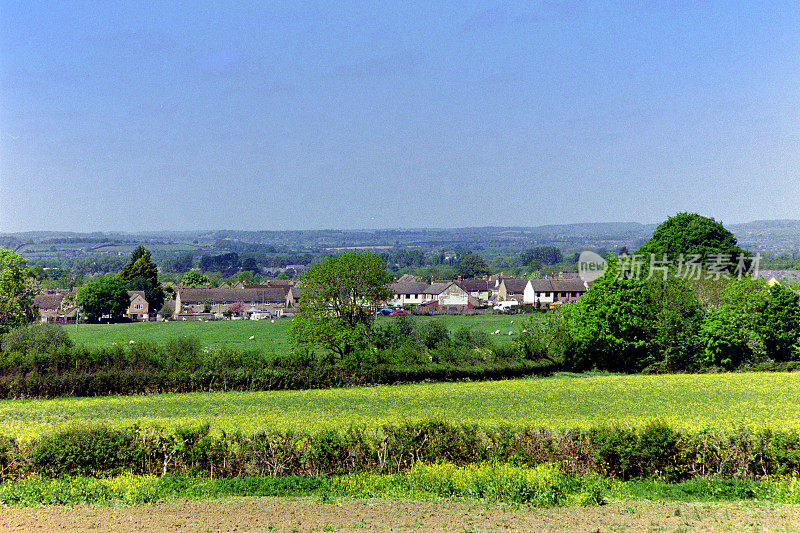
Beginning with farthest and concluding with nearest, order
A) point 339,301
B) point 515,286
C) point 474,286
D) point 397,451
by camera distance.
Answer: point 474,286 < point 515,286 < point 339,301 < point 397,451

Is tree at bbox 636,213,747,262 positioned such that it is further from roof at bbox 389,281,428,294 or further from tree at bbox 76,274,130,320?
tree at bbox 76,274,130,320

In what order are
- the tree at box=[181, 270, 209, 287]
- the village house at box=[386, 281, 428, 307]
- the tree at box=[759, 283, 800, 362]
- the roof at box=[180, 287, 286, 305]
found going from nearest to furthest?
the tree at box=[759, 283, 800, 362], the roof at box=[180, 287, 286, 305], the village house at box=[386, 281, 428, 307], the tree at box=[181, 270, 209, 287]

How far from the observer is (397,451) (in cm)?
1925

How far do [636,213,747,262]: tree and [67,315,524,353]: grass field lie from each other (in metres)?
19.4

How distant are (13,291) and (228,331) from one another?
30277 millimetres

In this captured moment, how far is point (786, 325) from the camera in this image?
48656 mm

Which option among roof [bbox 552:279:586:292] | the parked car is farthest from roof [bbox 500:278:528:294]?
the parked car

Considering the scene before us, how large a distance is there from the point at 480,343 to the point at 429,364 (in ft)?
25.4

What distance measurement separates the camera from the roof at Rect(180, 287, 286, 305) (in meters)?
140

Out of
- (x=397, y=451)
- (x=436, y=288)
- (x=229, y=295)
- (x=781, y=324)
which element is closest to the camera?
(x=397, y=451)

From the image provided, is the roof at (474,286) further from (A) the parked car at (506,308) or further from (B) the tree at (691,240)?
(B) the tree at (691,240)

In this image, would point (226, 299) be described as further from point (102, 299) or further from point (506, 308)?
point (506, 308)

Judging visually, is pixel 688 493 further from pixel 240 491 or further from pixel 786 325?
pixel 786 325

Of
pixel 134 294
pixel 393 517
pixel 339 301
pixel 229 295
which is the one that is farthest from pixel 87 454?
pixel 229 295
